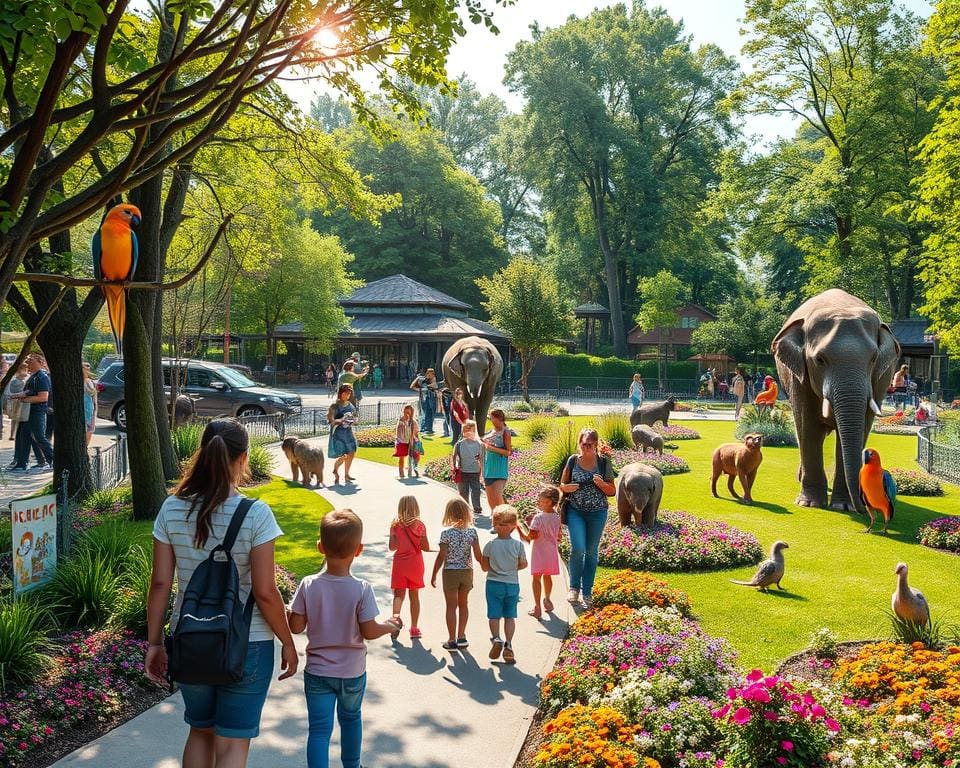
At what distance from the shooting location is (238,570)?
3.93m

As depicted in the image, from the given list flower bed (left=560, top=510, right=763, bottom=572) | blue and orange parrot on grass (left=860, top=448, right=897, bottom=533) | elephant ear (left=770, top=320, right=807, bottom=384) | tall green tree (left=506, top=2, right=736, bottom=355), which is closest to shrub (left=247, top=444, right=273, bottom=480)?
flower bed (left=560, top=510, right=763, bottom=572)

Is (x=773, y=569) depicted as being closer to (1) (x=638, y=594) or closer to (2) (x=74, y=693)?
(1) (x=638, y=594)

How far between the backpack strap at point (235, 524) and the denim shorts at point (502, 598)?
3.57 m

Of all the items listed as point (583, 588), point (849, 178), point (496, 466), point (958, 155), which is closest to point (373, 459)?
point (496, 466)

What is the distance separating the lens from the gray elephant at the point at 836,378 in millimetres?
12531

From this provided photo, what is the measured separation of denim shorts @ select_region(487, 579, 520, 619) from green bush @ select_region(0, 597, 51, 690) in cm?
358

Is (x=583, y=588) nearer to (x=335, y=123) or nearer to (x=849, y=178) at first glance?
(x=849, y=178)

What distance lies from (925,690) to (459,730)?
3322 millimetres

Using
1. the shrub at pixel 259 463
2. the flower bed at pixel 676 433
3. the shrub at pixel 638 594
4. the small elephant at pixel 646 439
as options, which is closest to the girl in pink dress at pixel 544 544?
the shrub at pixel 638 594

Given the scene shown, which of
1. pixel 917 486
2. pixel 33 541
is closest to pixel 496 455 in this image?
pixel 33 541

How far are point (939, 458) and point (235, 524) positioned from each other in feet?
59.7

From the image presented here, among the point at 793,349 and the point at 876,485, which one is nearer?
the point at 876,485

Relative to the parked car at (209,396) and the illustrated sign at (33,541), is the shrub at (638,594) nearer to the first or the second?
the illustrated sign at (33,541)

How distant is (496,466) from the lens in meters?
11.8
